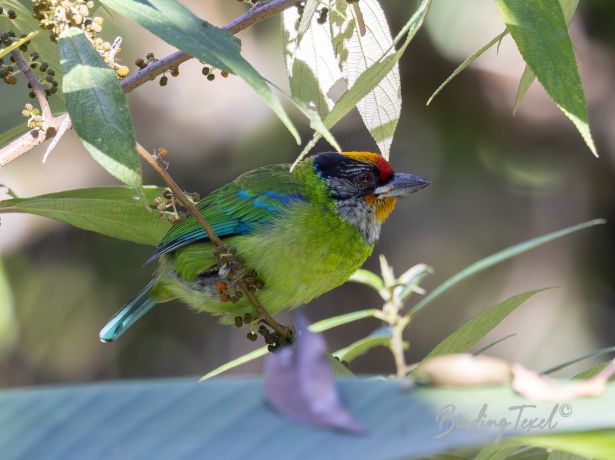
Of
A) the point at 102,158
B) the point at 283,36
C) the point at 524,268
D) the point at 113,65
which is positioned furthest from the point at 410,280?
the point at 524,268

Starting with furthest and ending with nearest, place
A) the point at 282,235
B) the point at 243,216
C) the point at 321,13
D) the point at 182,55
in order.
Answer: the point at 243,216, the point at 282,235, the point at 321,13, the point at 182,55

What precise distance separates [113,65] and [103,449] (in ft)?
3.71

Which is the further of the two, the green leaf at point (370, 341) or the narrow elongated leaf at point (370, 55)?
the green leaf at point (370, 341)

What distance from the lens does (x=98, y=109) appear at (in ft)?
4.58

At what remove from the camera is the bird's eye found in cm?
344

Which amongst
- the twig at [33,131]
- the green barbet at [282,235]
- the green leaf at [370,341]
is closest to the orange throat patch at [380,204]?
the green barbet at [282,235]

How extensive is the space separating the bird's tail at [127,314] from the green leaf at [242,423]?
2362mm

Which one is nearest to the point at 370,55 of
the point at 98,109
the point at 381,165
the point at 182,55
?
the point at 182,55

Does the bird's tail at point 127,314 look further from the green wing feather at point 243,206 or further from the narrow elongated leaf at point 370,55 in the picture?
the narrow elongated leaf at point 370,55

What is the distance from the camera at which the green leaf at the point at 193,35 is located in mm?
1294

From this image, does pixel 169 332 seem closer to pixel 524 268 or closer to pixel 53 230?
pixel 53 230

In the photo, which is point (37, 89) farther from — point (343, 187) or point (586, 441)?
point (343, 187)

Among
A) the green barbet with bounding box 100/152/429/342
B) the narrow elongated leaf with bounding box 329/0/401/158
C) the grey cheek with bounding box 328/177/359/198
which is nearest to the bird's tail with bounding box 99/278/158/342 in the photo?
the green barbet with bounding box 100/152/429/342

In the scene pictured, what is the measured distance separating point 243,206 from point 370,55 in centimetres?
119
